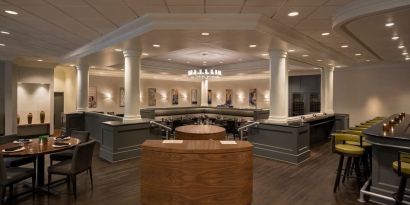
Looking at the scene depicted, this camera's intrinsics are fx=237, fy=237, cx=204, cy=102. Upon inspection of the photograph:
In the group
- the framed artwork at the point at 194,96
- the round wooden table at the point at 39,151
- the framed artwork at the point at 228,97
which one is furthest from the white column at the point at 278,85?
the framed artwork at the point at 194,96

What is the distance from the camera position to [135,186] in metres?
4.23

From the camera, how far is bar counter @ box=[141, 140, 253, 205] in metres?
2.87

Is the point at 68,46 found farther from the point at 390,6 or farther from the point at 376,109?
the point at 376,109

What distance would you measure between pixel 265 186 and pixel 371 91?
8933 mm

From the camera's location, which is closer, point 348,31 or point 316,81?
point 348,31

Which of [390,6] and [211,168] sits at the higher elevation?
[390,6]

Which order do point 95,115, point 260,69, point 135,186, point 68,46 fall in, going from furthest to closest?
point 260,69 < point 95,115 < point 68,46 < point 135,186

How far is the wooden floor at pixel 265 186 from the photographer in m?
3.67

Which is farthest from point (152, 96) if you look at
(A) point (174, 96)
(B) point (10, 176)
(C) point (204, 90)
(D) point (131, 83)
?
(B) point (10, 176)

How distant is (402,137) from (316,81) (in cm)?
902

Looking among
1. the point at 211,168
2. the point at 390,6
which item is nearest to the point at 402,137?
the point at 390,6

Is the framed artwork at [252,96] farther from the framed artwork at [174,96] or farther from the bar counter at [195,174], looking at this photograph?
the bar counter at [195,174]

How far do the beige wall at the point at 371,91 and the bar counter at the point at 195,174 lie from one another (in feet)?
32.9

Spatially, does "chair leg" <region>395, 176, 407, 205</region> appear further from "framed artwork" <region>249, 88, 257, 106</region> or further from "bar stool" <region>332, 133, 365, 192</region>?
"framed artwork" <region>249, 88, 257, 106</region>
